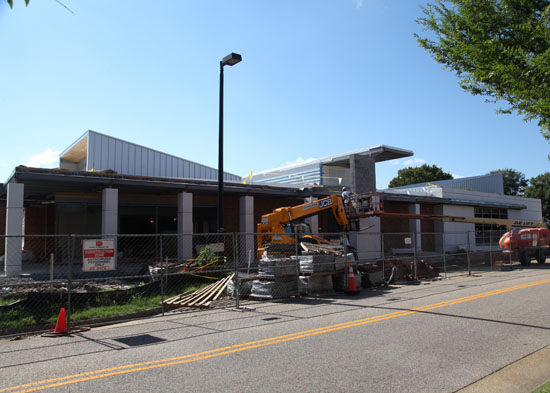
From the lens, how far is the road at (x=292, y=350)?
504 centimetres

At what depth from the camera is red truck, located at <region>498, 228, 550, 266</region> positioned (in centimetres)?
2372

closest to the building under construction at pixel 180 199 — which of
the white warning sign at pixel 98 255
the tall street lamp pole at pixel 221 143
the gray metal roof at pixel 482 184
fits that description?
the gray metal roof at pixel 482 184

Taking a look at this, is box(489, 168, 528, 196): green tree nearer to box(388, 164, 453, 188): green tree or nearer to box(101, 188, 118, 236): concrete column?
box(388, 164, 453, 188): green tree

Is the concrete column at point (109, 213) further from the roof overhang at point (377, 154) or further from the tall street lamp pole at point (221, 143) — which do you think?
the roof overhang at point (377, 154)

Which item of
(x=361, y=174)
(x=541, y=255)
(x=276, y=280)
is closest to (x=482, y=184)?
(x=541, y=255)

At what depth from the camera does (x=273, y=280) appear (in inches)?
480

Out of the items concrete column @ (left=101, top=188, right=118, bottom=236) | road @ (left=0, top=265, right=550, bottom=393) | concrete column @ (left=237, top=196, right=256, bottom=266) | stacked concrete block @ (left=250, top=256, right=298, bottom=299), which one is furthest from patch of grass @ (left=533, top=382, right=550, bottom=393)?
concrete column @ (left=237, top=196, right=256, bottom=266)

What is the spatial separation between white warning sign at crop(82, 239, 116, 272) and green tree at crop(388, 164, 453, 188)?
235 ft

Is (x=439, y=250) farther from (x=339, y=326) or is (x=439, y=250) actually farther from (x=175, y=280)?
(x=339, y=326)

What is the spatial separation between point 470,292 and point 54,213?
916 inches

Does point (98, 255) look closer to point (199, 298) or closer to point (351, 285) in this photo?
point (199, 298)

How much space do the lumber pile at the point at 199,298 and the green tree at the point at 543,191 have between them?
67.7 m

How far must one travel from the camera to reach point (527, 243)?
2422 centimetres

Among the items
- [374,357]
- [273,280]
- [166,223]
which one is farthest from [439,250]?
[374,357]
